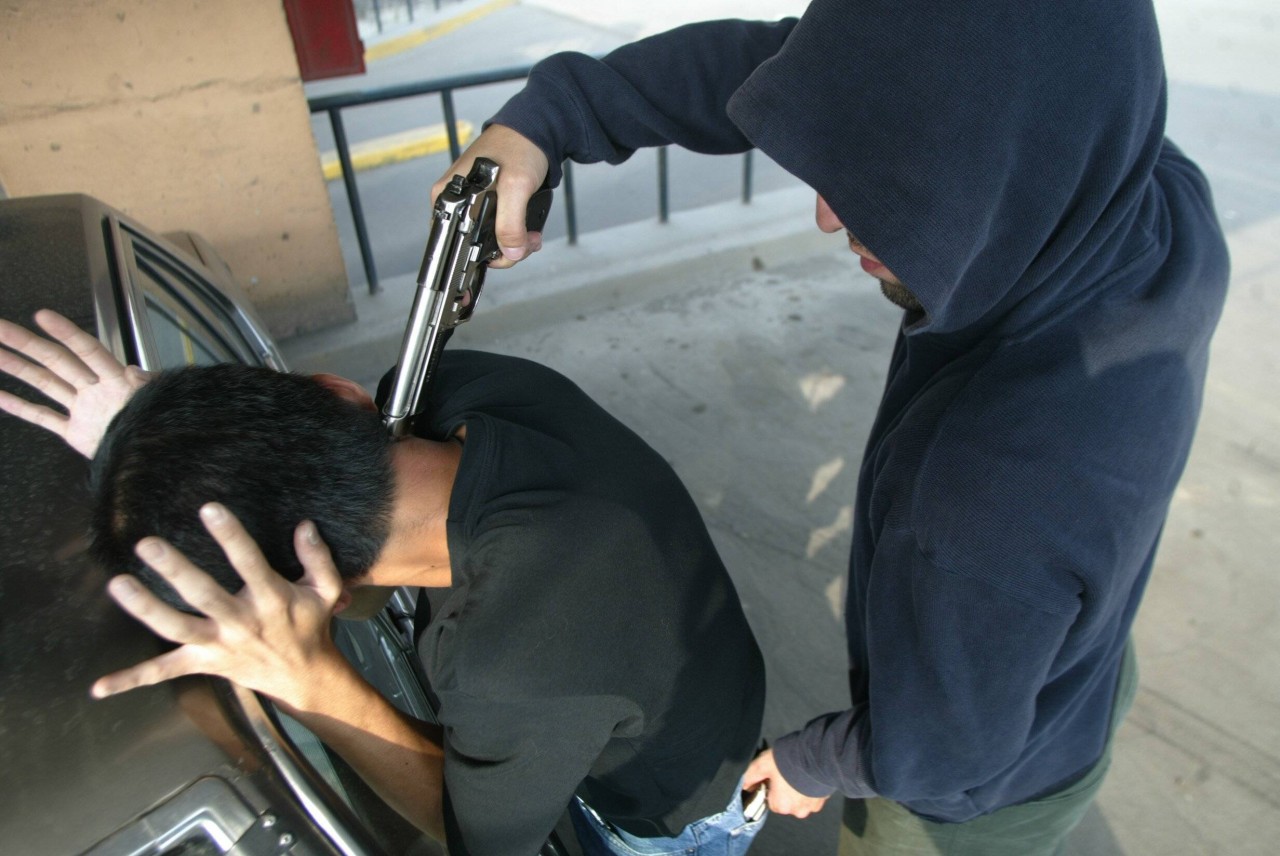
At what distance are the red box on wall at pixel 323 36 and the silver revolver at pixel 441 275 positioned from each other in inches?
108

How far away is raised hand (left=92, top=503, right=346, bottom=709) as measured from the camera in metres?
0.83

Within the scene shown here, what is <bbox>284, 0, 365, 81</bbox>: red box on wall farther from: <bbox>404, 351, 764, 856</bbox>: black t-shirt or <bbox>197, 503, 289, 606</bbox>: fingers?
<bbox>197, 503, 289, 606</bbox>: fingers

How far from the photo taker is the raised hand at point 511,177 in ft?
4.29

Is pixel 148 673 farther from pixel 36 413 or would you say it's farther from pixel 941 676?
pixel 941 676

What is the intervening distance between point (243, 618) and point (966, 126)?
3.00 ft

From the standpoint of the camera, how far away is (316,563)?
37.3 inches

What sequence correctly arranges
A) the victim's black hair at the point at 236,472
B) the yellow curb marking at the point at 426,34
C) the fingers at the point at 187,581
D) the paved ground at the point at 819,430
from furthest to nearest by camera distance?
the yellow curb marking at the point at 426,34, the paved ground at the point at 819,430, the victim's black hair at the point at 236,472, the fingers at the point at 187,581

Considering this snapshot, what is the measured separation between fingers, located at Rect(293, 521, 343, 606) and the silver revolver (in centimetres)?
28

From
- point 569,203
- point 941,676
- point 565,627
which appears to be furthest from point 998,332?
point 569,203

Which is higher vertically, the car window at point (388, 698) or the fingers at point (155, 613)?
the fingers at point (155, 613)

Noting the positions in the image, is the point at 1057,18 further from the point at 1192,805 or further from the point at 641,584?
the point at 1192,805

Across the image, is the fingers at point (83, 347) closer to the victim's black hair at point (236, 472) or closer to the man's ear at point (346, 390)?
the victim's black hair at point (236, 472)

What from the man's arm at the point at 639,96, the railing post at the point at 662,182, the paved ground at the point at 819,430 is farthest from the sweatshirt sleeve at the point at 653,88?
the railing post at the point at 662,182

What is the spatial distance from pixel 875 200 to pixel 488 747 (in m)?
0.76
